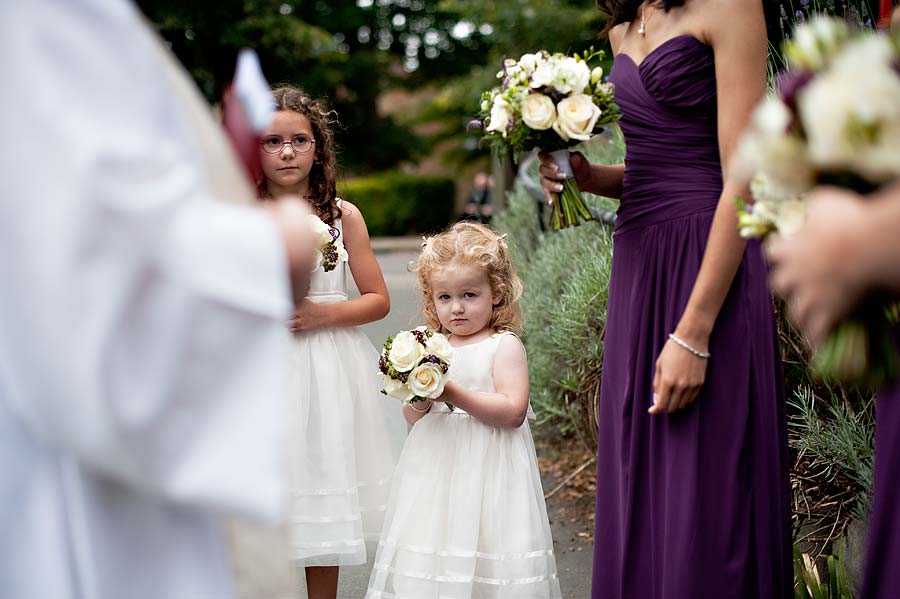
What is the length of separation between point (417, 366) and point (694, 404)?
103cm

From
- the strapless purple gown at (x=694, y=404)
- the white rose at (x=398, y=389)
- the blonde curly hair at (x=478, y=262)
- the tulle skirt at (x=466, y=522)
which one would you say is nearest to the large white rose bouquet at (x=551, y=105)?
the strapless purple gown at (x=694, y=404)

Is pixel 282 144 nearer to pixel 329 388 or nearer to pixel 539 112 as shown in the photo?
pixel 329 388

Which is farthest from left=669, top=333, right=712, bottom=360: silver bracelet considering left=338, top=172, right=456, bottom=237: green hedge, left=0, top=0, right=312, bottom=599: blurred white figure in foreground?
left=338, top=172, right=456, bottom=237: green hedge

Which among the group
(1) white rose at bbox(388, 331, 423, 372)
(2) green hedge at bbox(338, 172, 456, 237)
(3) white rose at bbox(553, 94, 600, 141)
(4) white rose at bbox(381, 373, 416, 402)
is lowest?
(4) white rose at bbox(381, 373, 416, 402)

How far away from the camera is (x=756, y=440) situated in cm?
280

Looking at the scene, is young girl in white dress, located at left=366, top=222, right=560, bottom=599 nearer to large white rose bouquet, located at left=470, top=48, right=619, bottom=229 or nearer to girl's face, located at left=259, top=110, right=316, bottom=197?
girl's face, located at left=259, top=110, right=316, bottom=197

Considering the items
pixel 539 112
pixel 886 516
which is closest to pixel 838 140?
pixel 886 516

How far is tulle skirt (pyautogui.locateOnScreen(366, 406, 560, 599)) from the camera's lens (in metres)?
3.59

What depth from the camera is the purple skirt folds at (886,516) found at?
2.00 metres

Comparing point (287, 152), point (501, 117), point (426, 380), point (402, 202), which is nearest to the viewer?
point (501, 117)

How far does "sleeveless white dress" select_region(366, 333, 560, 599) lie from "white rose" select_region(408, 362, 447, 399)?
342 millimetres

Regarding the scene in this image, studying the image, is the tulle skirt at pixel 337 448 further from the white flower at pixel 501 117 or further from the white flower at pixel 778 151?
the white flower at pixel 778 151

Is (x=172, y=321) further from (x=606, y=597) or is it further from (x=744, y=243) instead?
(x=606, y=597)

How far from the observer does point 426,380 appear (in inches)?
136
